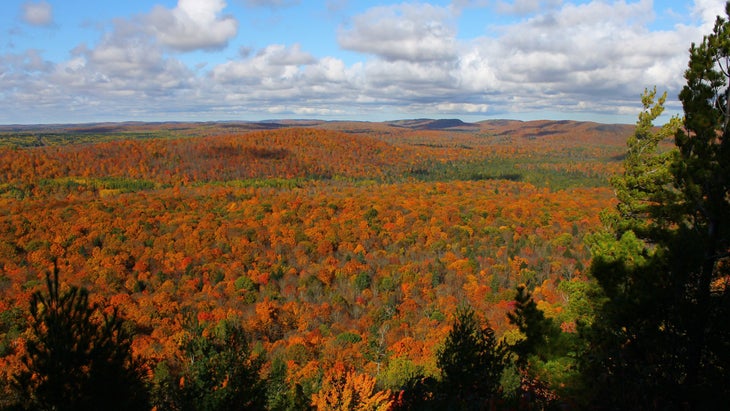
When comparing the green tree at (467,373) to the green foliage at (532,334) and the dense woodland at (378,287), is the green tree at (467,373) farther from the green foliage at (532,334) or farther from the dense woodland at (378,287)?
the green foliage at (532,334)

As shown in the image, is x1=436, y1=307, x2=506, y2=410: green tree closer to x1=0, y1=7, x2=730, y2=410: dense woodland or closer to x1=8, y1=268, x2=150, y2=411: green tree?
x1=0, y1=7, x2=730, y2=410: dense woodland

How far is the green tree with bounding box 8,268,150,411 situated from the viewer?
9.00 meters

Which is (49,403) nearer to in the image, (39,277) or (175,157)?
(39,277)

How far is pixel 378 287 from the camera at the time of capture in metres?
71.2

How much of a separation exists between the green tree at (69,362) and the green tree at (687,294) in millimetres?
12417

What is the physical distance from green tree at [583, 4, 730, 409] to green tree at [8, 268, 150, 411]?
12.4 m

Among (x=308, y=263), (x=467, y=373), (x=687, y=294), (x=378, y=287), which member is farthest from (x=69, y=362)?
(x=308, y=263)

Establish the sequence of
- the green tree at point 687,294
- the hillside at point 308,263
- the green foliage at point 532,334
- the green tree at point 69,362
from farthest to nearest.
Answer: the hillside at point 308,263 < the green foliage at point 532,334 < the green tree at point 687,294 < the green tree at point 69,362

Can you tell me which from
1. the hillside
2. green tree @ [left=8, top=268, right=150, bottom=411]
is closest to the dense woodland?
green tree @ [left=8, top=268, right=150, bottom=411]

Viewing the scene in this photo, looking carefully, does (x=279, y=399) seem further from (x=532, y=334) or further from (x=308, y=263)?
(x=308, y=263)

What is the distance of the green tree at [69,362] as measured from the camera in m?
9.00

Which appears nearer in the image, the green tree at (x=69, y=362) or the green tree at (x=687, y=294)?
the green tree at (x=69, y=362)

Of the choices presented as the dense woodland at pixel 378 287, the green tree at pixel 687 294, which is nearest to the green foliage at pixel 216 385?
the dense woodland at pixel 378 287

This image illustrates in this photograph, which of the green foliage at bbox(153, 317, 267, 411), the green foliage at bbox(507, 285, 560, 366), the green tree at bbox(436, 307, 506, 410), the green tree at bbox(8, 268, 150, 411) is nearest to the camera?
the green tree at bbox(8, 268, 150, 411)
